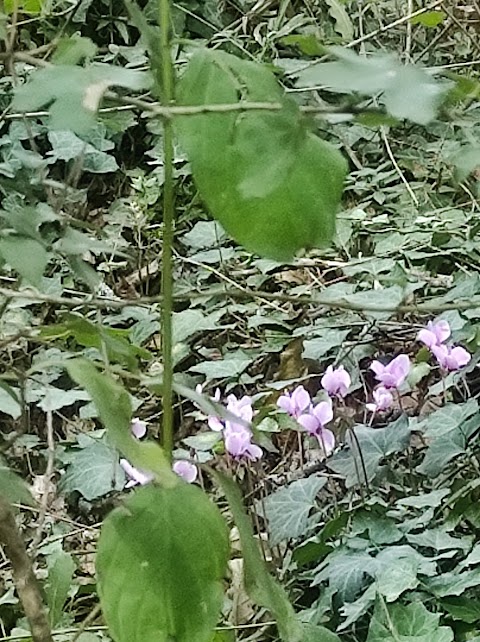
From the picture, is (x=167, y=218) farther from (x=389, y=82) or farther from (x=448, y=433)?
(x=448, y=433)

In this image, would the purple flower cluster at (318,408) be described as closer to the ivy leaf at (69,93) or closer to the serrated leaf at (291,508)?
the serrated leaf at (291,508)

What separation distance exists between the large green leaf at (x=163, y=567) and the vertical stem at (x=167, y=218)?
41 millimetres

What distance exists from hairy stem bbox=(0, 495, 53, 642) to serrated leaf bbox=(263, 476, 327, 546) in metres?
0.58

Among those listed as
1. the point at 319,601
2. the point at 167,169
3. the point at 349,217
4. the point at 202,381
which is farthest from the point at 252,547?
the point at 349,217

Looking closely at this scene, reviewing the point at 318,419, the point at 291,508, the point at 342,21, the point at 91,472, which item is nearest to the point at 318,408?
the point at 318,419

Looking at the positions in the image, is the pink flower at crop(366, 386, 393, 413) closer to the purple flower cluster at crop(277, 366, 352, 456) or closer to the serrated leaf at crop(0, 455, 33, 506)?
the purple flower cluster at crop(277, 366, 352, 456)

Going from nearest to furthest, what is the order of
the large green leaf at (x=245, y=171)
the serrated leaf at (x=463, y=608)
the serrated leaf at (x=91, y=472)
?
the large green leaf at (x=245, y=171), the serrated leaf at (x=463, y=608), the serrated leaf at (x=91, y=472)

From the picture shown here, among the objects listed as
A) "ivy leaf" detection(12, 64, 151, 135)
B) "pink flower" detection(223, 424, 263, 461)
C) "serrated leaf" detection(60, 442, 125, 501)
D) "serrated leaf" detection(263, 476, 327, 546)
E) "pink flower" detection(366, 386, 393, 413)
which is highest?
"ivy leaf" detection(12, 64, 151, 135)

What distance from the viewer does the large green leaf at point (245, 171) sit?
0.48 metres

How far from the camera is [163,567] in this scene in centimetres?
50

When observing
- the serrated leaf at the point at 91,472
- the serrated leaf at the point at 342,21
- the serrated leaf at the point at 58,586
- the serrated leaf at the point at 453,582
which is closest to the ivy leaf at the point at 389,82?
the serrated leaf at the point at 58,586

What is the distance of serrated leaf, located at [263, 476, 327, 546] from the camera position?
112cm

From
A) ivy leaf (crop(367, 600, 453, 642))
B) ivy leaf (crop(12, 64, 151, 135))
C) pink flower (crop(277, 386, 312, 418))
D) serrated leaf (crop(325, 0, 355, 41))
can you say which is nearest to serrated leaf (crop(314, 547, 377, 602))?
ivy leaf (crop(367, 600, 453, 642))

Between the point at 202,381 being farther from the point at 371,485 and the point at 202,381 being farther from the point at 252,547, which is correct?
the point at 252,547
